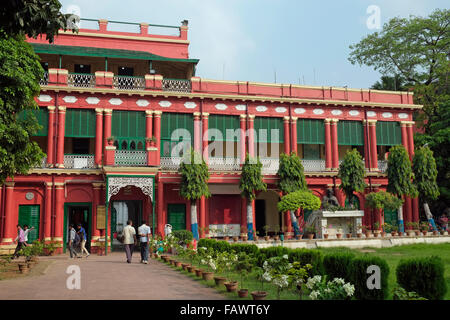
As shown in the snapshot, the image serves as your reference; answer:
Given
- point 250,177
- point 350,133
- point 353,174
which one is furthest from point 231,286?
point 350,133

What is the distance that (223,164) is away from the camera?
79.7ft

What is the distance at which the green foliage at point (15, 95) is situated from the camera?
12.0 meters

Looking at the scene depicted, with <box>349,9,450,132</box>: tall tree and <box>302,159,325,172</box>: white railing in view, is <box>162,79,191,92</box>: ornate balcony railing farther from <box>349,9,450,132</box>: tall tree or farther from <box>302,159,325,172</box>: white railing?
<box>349,9,450,132</box>: tall tree

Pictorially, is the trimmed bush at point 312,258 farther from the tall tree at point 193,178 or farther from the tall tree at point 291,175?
the tall tree at point 291,175

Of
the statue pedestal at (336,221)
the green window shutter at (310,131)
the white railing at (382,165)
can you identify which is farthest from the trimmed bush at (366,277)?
the white railing at (382,165)

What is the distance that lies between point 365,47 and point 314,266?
99.5ft

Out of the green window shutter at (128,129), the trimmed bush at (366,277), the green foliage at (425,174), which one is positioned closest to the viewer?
the trimmed bush at (366,277)

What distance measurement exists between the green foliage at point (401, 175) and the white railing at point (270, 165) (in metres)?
6.35

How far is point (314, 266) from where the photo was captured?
1012cm

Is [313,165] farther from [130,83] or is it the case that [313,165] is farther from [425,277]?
[425,277]

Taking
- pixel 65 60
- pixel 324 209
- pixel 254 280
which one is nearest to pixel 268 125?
pixel 324 209

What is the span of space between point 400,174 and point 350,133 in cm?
428

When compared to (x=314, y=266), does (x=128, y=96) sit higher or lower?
higher
